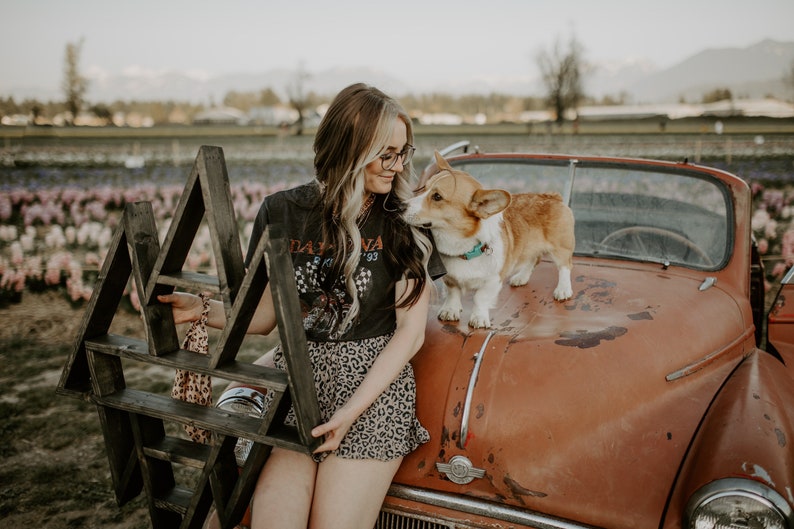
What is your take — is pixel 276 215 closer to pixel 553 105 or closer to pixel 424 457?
pixel 424 457

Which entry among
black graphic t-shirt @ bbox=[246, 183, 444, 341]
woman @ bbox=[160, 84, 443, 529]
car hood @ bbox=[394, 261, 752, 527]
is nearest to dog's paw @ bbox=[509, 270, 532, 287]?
car hood @ bbox=[394, 261, 752, 527]

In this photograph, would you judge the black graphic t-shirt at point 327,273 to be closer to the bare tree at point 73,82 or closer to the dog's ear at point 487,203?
the dog's ear at point 487,203

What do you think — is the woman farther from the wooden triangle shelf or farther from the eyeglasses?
the wooden triangle shelf

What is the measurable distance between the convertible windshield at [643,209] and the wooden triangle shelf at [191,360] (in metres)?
2.02

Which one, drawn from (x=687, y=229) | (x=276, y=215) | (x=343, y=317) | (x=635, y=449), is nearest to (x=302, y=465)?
(x=343, y=317)

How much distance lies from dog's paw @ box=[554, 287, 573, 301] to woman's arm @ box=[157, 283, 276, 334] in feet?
4.04

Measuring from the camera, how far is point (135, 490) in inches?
81.2

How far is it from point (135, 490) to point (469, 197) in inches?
64.5

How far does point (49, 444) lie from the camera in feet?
12.6

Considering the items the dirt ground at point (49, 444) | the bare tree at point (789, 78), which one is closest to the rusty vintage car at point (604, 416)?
the dirt ground at point (49, 444)

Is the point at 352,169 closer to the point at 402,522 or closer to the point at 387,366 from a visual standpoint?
the point at 387,366

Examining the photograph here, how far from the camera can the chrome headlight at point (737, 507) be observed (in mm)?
1546

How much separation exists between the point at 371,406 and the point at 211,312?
2.27ft

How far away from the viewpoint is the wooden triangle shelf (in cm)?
163
